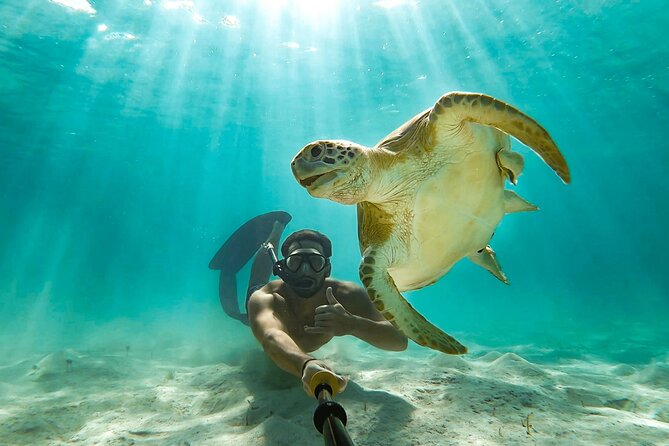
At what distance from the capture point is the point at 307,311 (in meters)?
3.96

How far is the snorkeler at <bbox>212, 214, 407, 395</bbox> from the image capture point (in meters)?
2.86

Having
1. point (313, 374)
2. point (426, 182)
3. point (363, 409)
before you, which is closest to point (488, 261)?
point (426, 182)

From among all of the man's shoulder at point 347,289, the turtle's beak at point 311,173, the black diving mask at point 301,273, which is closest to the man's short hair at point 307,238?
the black diving mask at point 301,273

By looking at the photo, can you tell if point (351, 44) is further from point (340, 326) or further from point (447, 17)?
point (340, 326)

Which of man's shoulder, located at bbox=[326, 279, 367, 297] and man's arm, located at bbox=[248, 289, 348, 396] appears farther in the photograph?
man's shoulder, located at bbox=[326, 279, 367, 297]

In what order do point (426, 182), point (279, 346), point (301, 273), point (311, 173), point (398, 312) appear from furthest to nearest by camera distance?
1. point (301, 273)
2. point (426, 182)
3. point (279, 346)
4. point (398, 312)
5. point (311, 173)

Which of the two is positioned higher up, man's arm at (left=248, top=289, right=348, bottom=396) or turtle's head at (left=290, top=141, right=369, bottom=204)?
turtle's head at (left=290, top=141, right=369, bottom=204)

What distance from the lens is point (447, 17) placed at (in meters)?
14.3

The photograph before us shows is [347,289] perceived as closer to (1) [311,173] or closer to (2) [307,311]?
(2) [307,311]

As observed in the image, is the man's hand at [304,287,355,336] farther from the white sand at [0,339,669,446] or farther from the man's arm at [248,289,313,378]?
the white sand at [0,339,669,446]

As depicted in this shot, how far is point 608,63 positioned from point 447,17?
9215 mm

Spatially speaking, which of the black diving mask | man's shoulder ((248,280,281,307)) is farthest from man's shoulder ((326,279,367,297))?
man's shoulder ((248,280,281,307))

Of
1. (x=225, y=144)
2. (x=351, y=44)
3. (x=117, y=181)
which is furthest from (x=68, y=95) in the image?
(x=117, y=181)

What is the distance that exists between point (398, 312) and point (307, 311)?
1684mm
